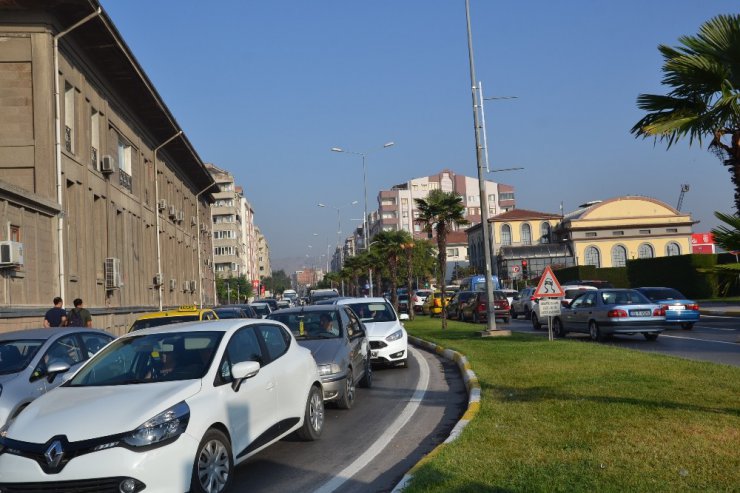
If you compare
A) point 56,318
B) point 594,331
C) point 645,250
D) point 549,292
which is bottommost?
point 594,331

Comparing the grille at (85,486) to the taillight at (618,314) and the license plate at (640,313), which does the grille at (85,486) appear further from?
the license plate at (640,313)

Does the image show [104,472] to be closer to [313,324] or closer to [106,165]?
[313,324]

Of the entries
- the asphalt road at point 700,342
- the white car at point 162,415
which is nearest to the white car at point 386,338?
the asphalt road at point 700,342

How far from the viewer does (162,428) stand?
19.1 feet

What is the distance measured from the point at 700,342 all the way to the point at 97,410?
17.7 meters

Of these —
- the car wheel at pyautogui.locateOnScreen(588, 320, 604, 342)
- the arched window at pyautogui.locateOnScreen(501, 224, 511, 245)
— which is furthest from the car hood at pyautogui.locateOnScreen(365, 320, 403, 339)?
the arched window at pyautogui.locateOnScreen(501, 224, 511, 245)

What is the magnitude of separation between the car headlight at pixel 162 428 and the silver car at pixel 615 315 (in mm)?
17027

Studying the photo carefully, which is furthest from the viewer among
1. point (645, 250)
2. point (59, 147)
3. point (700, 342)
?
point (645, 250)

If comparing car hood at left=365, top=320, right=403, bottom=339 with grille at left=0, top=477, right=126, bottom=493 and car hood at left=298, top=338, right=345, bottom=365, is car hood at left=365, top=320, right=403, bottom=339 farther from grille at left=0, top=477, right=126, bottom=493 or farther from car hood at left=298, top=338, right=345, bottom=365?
grille at left=0, top=477, right=126, bottom=493

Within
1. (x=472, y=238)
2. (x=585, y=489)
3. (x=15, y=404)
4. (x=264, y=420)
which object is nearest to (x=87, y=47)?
(x=15, y=404)

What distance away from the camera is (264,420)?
7355 millimetres

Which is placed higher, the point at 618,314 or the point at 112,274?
Answer: the point at 112,274

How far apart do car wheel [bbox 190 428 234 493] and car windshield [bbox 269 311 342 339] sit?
19.6ft

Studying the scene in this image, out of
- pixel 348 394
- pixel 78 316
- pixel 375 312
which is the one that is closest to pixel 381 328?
pixel 375 312
